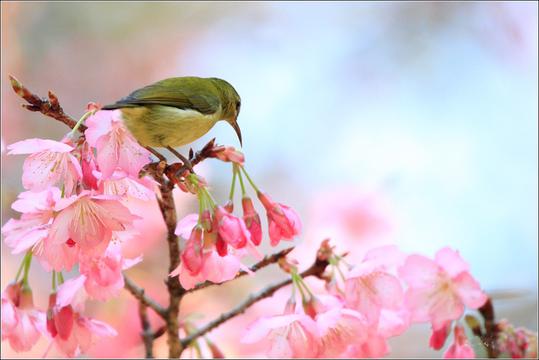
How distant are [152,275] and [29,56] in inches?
12.2

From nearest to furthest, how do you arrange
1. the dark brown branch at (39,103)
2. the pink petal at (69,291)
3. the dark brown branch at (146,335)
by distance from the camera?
the dark brown branch at (39,103) → the pink petal at (69,291) → the dark brown branch at (146,335)

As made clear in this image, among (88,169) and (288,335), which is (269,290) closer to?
(288,335)

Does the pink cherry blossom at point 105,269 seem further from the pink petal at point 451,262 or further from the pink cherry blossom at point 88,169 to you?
the pink petal at point 451,262

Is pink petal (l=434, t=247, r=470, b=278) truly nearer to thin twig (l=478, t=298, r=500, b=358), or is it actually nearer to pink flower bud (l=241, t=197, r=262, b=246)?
thin twig (l=478, t=298, r=500, b=358)

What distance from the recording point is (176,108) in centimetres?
38

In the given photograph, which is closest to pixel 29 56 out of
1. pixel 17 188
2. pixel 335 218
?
pixel 17 188

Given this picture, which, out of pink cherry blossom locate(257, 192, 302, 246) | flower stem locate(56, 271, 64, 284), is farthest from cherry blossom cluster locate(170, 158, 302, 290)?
flower stem locate(56, 271, 64, 284)

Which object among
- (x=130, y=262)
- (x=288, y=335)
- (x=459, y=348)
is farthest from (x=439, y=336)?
(x=130, y=262)

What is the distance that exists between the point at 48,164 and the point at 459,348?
1.01ft

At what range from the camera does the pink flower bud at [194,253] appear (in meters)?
0.36

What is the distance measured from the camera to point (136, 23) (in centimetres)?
89

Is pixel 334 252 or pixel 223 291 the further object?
pixel 223 291

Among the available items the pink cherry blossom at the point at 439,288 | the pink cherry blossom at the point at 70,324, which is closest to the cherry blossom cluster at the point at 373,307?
the pink cherry blossom at the point at 439,288

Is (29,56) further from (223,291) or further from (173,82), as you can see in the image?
(173,82)
